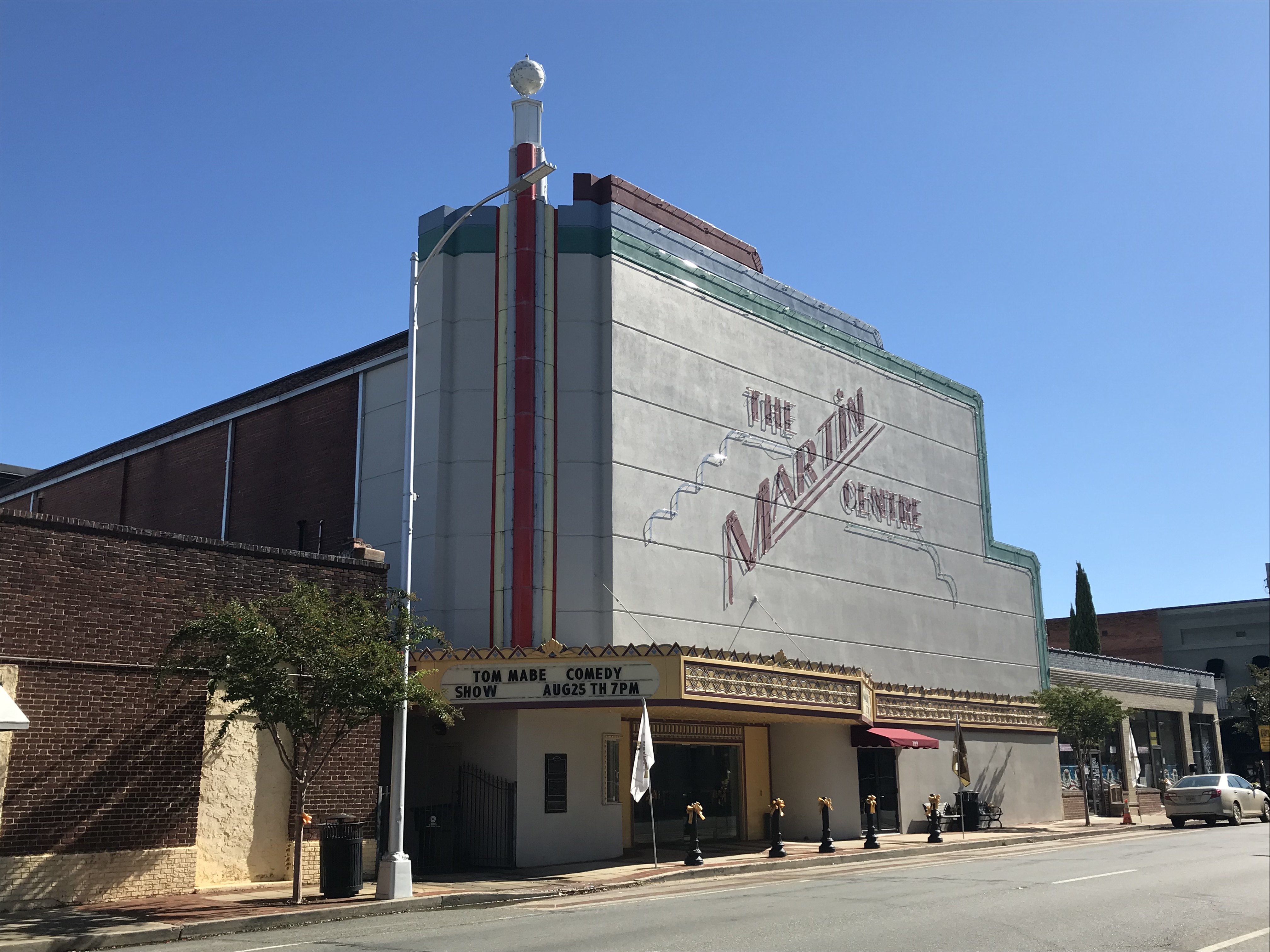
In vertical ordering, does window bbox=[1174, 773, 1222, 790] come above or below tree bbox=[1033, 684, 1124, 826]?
below

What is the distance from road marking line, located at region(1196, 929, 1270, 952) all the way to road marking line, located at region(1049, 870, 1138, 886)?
5159mm

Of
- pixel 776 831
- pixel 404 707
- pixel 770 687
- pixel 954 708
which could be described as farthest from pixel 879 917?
pixel 954 708

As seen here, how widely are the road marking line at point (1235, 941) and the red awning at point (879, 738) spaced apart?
17588mm

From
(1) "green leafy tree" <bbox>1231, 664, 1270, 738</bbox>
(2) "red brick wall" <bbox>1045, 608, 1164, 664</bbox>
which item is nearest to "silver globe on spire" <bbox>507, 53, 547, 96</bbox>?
(1) "green leafy tree" <bbox>1231, 664, 1270, 738</bbox>

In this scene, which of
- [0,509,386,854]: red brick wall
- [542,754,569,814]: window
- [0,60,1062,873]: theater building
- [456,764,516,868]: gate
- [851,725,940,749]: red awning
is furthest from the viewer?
[851,725,940,749]: red awning

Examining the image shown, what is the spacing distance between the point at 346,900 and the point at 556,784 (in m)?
6.86

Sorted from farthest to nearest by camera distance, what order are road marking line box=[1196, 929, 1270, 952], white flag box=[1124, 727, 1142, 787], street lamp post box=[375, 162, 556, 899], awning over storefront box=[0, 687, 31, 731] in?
white flag box=[1124, 727, 1142, 787] → street lamp post box=[375, 162, 556, 899] → awning over storefront box=[0, 687, 31, 731] → road marking line box=[1196, 929, 1270, 952]

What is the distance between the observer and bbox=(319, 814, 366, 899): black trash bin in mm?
17984

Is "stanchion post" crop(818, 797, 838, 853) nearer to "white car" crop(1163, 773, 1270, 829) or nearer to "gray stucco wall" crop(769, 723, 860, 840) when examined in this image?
"gray stucco wall" crop(769, 723, 860, 840)

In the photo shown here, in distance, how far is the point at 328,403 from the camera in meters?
31.0

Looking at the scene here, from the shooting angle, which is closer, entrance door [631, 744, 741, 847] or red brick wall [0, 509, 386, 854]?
red brick wall [0, 509, 386, 854]

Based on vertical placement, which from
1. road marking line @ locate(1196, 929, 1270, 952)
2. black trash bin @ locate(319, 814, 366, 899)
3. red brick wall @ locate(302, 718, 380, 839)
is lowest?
road marking line @ locate(1196, 929, 1270, 952)

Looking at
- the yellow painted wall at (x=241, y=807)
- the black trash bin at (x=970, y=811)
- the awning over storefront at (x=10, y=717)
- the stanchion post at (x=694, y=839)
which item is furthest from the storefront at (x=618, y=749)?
the awning over storefront at (x=10, y=717)

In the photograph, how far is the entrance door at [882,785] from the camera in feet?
105
